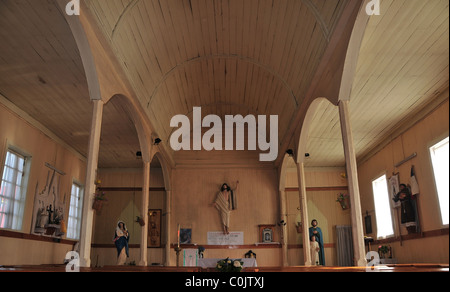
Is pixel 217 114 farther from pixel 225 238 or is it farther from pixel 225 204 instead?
pixel 225 238

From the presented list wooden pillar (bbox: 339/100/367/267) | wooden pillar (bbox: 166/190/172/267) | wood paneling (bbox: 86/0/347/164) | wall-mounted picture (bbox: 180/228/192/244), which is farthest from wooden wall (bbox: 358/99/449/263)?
wooden pillar (bbox: 166/190/172/267)

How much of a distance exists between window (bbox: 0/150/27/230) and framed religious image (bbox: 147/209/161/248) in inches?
202

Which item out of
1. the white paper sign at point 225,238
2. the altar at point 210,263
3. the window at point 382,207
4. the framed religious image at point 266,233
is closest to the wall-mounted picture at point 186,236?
the white paper sign at point 225,238

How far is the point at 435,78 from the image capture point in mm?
8273

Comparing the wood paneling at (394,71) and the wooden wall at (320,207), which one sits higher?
the wood paneling at (394,71)

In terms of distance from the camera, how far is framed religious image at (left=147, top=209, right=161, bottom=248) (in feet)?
45.2

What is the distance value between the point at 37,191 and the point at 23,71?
3709mm

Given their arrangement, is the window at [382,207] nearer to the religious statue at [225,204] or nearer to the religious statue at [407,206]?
the religious statue at [407,206]

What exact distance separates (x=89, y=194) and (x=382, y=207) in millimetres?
10525

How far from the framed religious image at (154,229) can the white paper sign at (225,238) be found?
1931mm

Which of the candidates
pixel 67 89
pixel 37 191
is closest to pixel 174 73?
→ pixel 67 89

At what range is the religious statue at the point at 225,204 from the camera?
13.4 m

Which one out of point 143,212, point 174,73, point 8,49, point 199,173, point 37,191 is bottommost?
point 143,212
